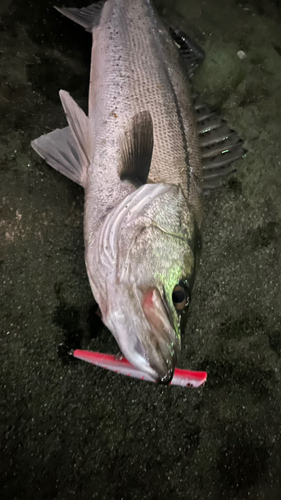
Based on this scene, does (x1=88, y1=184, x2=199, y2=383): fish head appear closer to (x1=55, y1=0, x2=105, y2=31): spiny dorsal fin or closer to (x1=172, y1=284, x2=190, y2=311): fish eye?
(x1=172, y1=284, x2=190, y2=311): fish eye

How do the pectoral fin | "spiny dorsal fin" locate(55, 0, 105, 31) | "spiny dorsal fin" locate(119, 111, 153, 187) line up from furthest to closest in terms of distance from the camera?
"spiny dorsal fin" locate(55, 0, 105, 31) < the pectoral fin < "spiny dorsal fin" locate(119, 111, 153, 187)

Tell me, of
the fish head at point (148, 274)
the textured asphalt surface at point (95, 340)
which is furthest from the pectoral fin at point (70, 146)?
the fish head at point (148, 274)

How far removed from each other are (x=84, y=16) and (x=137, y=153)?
111 cm

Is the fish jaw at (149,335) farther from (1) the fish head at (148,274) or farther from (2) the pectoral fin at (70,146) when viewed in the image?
(2) the pectoral fin at (70,146)

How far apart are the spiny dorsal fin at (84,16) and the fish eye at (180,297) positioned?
5.57 ft

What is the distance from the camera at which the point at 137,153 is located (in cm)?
151

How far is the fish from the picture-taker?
122 centimetres

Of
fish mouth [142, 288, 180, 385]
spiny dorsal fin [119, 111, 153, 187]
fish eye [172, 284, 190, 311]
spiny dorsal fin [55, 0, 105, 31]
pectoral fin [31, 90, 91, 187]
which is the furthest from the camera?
spiny dorsal fin [55, 0, 105, 31]

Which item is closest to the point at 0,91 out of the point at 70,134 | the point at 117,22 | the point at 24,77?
the point at 24,77

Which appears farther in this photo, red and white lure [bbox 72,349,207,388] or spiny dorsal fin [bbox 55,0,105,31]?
spiny dorsal fin [bbox 55,0,105,31]

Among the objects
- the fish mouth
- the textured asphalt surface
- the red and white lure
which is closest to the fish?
the fish mouth

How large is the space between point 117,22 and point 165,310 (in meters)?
1.72

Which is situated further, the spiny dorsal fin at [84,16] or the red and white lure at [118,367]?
the spiny dorsal fin at [84,16]

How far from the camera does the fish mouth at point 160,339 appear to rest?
1137 millimetres
